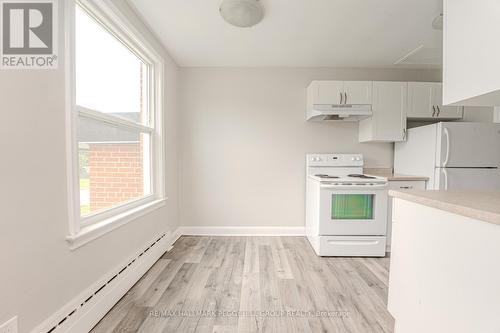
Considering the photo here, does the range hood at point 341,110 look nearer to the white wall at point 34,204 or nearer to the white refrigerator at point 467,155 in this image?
the white refrigerator at point 467,155

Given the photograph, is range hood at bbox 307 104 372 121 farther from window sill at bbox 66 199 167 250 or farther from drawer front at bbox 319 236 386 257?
window sill at bbox 66 199 167 250

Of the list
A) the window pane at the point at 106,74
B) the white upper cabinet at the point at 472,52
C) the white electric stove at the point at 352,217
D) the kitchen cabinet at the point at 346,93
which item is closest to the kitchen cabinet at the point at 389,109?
the kitchen cabinet at the point at 346,93

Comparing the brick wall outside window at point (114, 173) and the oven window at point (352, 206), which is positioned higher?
the brick wall outside window at point (114, 173)

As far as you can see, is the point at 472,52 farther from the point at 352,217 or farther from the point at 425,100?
the point at 425,100

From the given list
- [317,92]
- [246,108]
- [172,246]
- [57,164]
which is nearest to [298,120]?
[317,92]

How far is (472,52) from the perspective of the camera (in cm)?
107

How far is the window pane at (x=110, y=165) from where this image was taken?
1713mm

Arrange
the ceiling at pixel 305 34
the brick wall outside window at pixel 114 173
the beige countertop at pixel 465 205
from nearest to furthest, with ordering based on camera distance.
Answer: the beige countertop at pixel 465 205
the brick wall outside window at pixel 114 173
the ceiling at pixel 305 34

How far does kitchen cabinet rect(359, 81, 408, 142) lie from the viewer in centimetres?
309

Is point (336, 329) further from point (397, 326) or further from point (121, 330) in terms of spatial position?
point (121, 330)

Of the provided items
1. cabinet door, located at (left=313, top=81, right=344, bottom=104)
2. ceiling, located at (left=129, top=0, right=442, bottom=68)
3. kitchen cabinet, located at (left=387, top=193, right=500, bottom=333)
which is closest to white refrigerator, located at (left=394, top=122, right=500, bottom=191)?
ceiling, located at (left=129, top=0, right=442, bottom=68)

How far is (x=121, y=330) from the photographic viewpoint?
1606 mm

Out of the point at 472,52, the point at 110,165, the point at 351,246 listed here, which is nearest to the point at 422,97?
the point at 351,246

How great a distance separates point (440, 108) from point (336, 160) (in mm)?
1382
